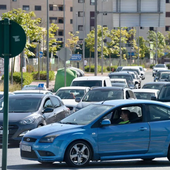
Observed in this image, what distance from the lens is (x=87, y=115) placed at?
11039 millimetres

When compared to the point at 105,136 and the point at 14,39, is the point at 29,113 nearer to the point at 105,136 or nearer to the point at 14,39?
the point at 105,136

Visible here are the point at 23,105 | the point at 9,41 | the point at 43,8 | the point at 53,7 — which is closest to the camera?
the point at 9,41

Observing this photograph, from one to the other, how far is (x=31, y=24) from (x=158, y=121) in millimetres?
33421

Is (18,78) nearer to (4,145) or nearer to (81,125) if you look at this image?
(81,125)

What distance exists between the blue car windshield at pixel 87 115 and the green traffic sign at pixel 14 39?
12.1 feet

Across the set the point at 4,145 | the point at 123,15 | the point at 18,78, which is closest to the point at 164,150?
the point at 4,145

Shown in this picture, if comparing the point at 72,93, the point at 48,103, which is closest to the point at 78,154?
the point at 48,103

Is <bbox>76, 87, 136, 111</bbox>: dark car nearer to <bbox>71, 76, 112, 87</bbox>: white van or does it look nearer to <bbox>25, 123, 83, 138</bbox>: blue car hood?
<bbox>71, 76, 112, 87</bbox>: white van

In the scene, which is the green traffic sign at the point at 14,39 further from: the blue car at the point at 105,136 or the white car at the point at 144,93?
the white car at the point at 144,93

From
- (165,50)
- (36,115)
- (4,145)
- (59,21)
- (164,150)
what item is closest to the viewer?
(4,145)

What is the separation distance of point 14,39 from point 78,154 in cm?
371

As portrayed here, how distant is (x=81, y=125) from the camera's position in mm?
10570

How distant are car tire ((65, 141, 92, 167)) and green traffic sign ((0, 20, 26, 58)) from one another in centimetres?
348

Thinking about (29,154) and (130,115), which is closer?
(29,154)
